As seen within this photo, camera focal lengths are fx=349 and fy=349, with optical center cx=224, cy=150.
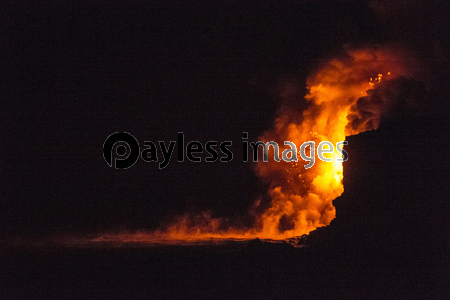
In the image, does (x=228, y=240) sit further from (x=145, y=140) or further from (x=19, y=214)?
(x=19, y=214)

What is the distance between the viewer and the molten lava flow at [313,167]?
7.22 meters

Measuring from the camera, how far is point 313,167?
7.68 m

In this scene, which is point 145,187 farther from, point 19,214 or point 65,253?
point 19,214

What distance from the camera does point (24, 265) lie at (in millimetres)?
7531

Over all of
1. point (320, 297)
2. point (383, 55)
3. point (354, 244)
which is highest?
point (383, 55)

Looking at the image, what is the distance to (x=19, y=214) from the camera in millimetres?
8188

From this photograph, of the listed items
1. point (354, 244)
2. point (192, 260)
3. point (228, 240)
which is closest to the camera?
point (354, 244)

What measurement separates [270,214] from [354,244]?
192 centimetres

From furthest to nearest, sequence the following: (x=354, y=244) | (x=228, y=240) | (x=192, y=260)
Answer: (x=228, y=240)
(x=192, y=260)
(x=354, y=244)

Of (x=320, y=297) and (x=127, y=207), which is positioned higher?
(x=127, y=207)

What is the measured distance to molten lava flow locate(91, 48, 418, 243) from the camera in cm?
722

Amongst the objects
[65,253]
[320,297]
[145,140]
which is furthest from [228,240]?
[65,253]

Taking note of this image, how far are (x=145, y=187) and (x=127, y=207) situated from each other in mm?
607

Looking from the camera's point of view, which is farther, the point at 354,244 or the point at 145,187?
the point at 145,187
